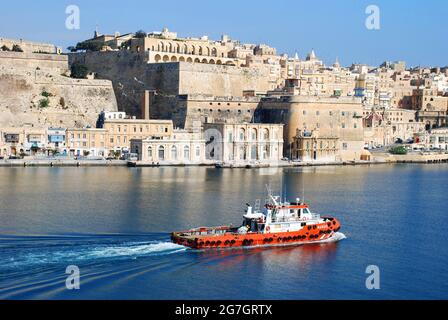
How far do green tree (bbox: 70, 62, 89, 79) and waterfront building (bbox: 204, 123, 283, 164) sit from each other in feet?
22.6

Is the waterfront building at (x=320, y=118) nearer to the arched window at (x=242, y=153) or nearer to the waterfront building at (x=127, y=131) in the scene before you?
the arched window at (x=242, y=153)

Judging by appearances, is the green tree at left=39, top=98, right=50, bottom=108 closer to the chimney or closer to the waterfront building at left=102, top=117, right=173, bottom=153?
the waterfront building at left=102, top=117, right=173, bottom=153

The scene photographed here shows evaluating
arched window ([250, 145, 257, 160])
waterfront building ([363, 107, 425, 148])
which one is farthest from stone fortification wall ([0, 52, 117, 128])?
waterfront building ([363, 107, 425, 148])

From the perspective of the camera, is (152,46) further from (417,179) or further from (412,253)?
(412,253)

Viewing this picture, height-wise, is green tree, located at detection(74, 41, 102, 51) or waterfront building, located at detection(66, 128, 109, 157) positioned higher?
green tree, located at detection(74, 41, 102, 51)

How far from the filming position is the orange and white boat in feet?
44.9

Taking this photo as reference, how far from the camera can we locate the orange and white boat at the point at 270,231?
1369cm

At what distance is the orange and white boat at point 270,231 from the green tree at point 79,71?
21460 mm

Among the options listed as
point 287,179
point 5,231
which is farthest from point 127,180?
point 5,231

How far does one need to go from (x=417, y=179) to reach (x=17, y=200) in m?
13.7

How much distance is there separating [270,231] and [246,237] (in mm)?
592

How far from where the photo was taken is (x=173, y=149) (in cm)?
2934

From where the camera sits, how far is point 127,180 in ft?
75.3
